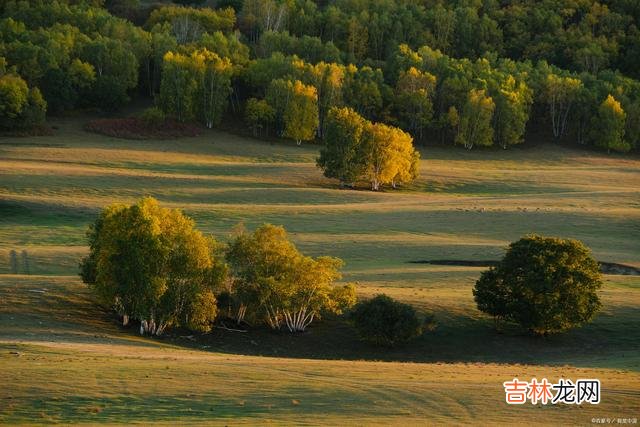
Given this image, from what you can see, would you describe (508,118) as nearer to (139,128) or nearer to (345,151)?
(345,151)

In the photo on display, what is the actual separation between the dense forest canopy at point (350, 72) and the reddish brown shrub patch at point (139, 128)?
3.72 metres

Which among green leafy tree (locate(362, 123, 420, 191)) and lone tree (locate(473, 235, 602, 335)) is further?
green leafy tree (locate(362, 123, 420, 191))

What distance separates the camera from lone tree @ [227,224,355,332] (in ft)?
182

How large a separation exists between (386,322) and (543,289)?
9.17 metres

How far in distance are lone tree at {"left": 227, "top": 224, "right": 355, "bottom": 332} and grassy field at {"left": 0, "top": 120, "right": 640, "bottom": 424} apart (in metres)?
1.29

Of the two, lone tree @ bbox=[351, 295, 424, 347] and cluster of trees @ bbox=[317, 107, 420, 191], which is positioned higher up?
cluster of trees @ bbox=[317, 107, 420, 191]

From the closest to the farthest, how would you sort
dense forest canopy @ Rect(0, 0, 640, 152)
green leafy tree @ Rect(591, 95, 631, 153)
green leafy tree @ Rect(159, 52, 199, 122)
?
1. green leafy tree @ Rect(159, 52, 199, 122)
2. dense forest canopy @ Rect(0, 0, 640, 152)
3. green leafy tree @ Rect(591, 95, 631, 153)

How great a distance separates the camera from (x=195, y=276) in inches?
2144

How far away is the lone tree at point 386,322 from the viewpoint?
5269 cm

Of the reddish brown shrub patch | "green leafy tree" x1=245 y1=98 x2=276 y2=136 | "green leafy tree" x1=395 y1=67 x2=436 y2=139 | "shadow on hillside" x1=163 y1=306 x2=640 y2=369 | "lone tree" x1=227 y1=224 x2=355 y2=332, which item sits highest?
"green leafy tree" x1=395 y1=67 x2=436 y2=139

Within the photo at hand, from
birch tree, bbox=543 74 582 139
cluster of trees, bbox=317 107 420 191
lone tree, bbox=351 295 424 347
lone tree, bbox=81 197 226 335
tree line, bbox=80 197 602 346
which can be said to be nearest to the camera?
lone tree, bbox=351 295 424 347

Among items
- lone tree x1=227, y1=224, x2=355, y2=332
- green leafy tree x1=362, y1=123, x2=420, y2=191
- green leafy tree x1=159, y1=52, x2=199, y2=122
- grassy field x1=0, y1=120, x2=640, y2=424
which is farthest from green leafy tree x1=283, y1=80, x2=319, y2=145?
lone tree x1=227, y1=224, x2=355, y2=332

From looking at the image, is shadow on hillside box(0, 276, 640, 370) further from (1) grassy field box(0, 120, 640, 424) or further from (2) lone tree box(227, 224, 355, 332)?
(2) lone tree box(227, 224, 355, 332)

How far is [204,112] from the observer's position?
444 ft
